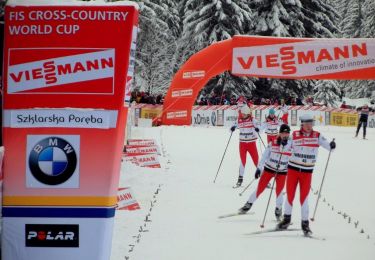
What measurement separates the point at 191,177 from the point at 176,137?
9331 mm

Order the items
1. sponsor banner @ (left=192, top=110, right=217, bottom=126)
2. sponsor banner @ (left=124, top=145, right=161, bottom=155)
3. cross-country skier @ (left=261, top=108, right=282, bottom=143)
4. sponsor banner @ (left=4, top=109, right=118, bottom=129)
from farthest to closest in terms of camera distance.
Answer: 1. sponsor banner @ (left=192, top=110, right=217, bottom=126)
2. cross-country skier @ (left=261, top=108, right=282, bottom=143)
3. sponsor banner @ (left=124, top=145, right=161, bottom=155)
4. sponsor banner @ (left=4, top=109, right=118, bottom=129)

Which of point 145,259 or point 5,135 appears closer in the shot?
point 5,135

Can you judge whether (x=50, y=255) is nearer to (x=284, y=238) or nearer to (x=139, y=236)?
(x=139, y=236)

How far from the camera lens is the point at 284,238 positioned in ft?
26.5

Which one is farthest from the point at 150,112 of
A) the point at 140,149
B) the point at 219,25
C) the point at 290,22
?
the point at 140,149

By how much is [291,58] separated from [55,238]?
70.7ft

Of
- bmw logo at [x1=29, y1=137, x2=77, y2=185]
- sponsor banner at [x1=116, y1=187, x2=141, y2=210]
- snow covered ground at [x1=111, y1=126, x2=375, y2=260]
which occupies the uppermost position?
bmw logo at [x1=29, y1=137, x2=77, y2=185]

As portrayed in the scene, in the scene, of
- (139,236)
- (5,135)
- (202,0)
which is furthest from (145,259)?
(202,0)

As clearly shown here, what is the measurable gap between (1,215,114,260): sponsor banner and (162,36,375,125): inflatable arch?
21001 millimetres

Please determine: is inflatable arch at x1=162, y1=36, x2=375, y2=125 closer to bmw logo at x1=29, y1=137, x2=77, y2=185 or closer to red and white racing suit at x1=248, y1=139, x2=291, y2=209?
red and white racing suit at x1=248, y1=139, x2=291, y2=209

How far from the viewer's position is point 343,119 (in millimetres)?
31734

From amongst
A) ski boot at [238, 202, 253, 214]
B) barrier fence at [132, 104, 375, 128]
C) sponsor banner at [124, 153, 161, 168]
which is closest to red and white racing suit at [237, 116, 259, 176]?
sponsor banner at [124, 153, 161, 168]

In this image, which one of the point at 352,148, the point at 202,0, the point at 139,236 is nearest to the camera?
the point at 139,236

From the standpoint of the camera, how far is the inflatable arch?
24.1 meters
